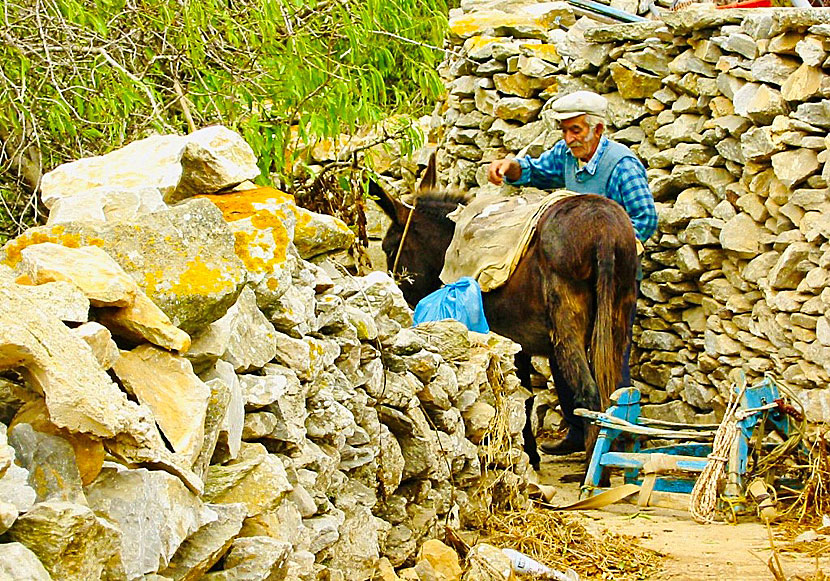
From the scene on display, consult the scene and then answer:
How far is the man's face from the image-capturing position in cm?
732

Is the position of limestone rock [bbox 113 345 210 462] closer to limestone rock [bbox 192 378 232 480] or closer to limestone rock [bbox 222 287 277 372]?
limestone rock [bbox 192 378 232 480]

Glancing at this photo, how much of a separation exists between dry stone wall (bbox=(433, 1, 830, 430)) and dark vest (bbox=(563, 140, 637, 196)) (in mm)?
698

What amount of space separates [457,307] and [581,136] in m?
1.98

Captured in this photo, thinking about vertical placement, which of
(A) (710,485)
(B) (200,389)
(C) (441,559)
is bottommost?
(A) (710,485)

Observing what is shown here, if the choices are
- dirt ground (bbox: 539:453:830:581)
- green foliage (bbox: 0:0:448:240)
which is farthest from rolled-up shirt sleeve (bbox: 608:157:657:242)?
green foliage (bbox: 0:0:448:240)

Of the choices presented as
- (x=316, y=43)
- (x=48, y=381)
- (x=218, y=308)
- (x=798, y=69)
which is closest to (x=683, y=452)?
(x=798, y=69)

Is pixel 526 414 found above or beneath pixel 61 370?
beneath

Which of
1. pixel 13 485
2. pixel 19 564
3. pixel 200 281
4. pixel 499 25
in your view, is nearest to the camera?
pixel 19 564

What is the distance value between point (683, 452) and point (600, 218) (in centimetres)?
132

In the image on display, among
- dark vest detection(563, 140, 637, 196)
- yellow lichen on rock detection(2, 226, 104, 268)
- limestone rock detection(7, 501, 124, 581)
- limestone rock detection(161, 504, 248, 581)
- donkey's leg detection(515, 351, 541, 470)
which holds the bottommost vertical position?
donkey's leg detection(515, 351, 541, 470)

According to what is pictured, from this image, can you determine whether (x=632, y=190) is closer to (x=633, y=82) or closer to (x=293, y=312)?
(x=633, y=82)

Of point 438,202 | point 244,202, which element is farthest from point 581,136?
point 244,202

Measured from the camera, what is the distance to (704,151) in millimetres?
7766

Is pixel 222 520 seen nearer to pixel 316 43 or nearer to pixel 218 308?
pixel 218 308
